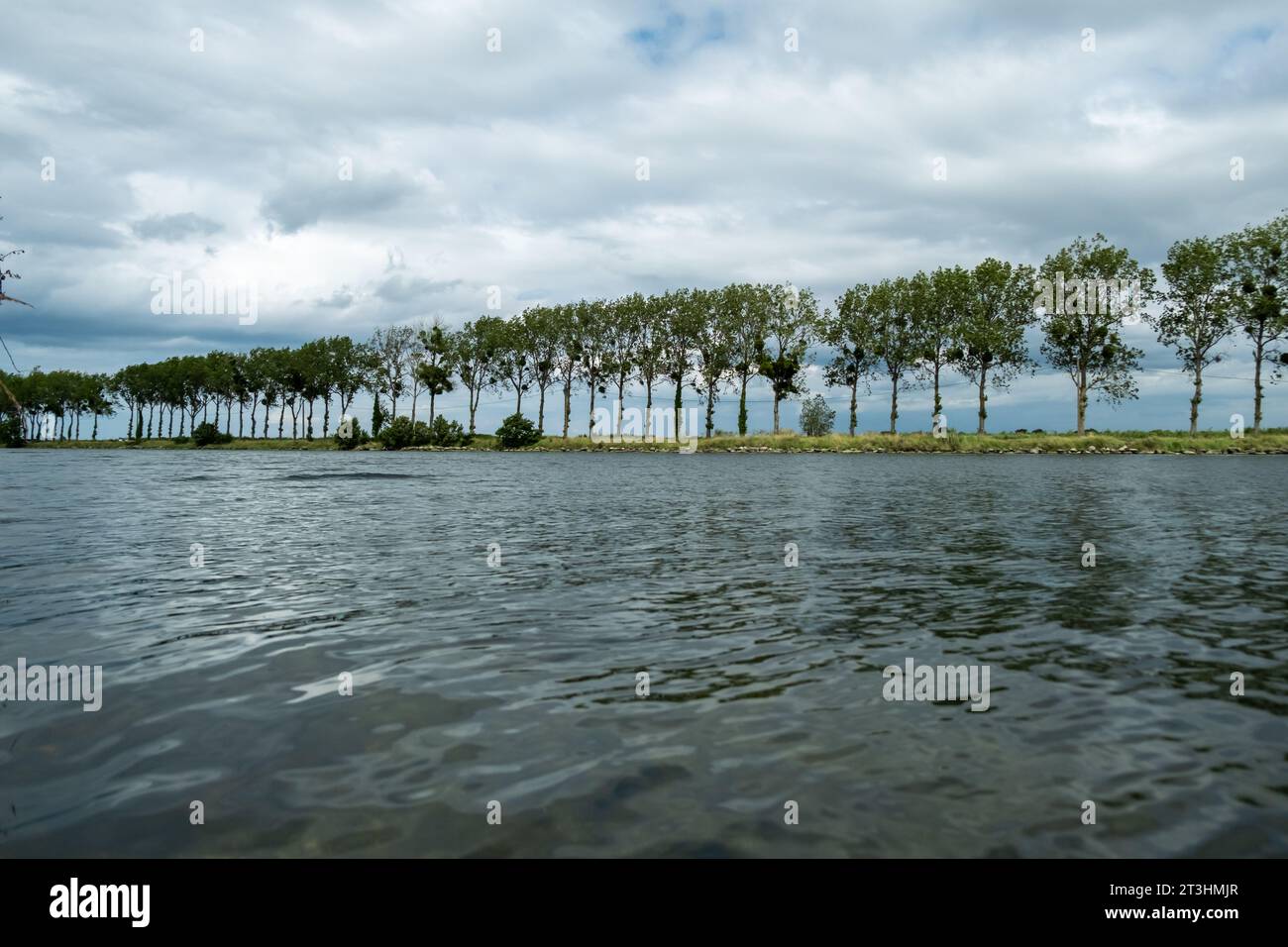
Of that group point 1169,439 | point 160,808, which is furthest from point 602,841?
point 1169,439

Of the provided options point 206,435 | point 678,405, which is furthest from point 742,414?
point 206,435

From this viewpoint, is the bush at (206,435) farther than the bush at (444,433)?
Yes

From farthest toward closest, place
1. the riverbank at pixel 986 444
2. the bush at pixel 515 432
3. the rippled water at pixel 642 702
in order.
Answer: the bush at pixel 515 432, the riverbank at pixel 986 444, the rippled water at pixel 642 702

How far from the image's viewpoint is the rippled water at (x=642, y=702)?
19.0ft

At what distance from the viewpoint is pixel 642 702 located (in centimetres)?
827

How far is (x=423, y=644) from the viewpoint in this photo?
10.6 m

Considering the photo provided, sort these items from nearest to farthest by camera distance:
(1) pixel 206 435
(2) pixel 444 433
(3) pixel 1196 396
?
(3) pixel 1196 396
(2) pixel 444 433
(1) pixel 206 435

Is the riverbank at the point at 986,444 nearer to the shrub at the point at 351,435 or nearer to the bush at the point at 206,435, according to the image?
the shrub at the point at 351,435

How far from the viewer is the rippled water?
228 inches

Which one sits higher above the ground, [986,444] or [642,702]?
[986,444]

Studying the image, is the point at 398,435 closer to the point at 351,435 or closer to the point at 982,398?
the point at 351,435

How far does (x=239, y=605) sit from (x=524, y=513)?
16.1 meters

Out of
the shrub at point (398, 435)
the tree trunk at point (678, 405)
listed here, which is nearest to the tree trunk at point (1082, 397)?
the tree trunk at point (678, 405)
